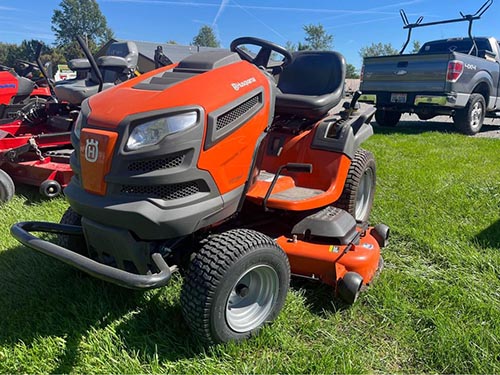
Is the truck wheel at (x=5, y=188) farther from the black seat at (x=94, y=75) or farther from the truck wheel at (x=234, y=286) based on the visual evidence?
the truck wheel at (x=234, y=286)

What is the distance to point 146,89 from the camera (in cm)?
202

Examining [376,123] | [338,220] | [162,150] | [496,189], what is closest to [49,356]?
[162,150]

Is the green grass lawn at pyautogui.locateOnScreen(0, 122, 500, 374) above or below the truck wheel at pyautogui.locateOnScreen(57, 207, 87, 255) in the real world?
below

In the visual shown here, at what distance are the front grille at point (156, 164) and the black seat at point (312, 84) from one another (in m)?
1.24

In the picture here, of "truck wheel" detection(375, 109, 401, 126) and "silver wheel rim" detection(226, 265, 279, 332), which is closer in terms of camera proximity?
"silver wheel rim" detection(226, 265, 279, 332)

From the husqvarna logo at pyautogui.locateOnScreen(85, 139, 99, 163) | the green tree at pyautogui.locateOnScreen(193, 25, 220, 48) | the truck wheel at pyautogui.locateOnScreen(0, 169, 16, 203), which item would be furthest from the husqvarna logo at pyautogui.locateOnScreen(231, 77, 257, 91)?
the green tree at pyautogui.locateOnScreen(193, 25, 220, 48)

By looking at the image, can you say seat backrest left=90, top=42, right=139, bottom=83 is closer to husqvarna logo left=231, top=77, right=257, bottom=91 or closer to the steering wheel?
the steering wheel

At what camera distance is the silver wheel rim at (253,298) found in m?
2.05

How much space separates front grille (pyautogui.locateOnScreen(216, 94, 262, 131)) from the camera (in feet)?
6.37

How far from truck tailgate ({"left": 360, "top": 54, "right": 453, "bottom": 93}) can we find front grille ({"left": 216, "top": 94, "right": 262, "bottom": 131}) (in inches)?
232

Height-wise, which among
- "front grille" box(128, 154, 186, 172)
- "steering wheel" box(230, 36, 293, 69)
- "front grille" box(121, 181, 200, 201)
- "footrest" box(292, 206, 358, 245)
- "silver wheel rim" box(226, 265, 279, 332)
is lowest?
"silver wheel rim" box(226, 265, 279, 332)

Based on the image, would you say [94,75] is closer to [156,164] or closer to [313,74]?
[313,74]

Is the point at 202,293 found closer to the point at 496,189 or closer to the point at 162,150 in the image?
the point at 162,150

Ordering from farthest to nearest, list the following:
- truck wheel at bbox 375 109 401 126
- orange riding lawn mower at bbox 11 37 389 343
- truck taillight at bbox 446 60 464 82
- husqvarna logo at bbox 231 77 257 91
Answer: truck wheel at bbox 375 109 401 126 → truck taillight at bbox 446 60 464 82 → husqvarna logo at bbox 231 77 257 91 → orange riding lawn mower at bbox 11 37 389 343
